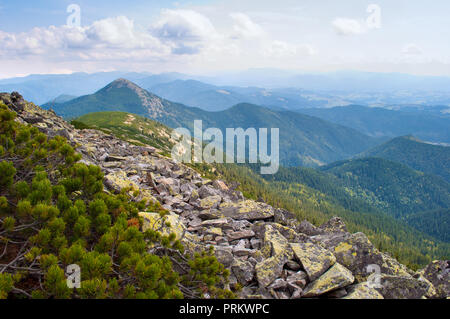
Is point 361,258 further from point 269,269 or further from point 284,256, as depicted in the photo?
point 269,269

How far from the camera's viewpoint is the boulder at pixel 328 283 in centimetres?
1319

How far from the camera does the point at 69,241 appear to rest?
10.7 metres

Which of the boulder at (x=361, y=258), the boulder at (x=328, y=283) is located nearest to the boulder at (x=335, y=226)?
the boulder at (x=361, y=258)

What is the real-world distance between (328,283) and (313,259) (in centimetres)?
211

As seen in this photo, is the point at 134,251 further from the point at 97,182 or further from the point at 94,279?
the point at 97,182

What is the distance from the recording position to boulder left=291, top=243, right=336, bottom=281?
1463cm

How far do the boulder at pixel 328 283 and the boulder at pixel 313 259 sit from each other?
482 millimetres

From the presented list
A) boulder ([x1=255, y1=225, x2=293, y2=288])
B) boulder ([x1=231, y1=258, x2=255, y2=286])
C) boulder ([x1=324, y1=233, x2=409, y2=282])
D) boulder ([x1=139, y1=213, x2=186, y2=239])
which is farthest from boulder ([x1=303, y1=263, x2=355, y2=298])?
boulder ([x1=139, y1=213, x2=186, y2=239])

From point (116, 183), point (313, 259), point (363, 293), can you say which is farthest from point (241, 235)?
point (116, 183)

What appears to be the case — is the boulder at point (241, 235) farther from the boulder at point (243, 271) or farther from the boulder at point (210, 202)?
the boulder at point (210, 202)

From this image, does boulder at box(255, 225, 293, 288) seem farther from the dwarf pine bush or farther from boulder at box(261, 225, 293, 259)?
the dwarf pine bush

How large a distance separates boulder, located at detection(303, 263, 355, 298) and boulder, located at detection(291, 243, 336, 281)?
482 mm
